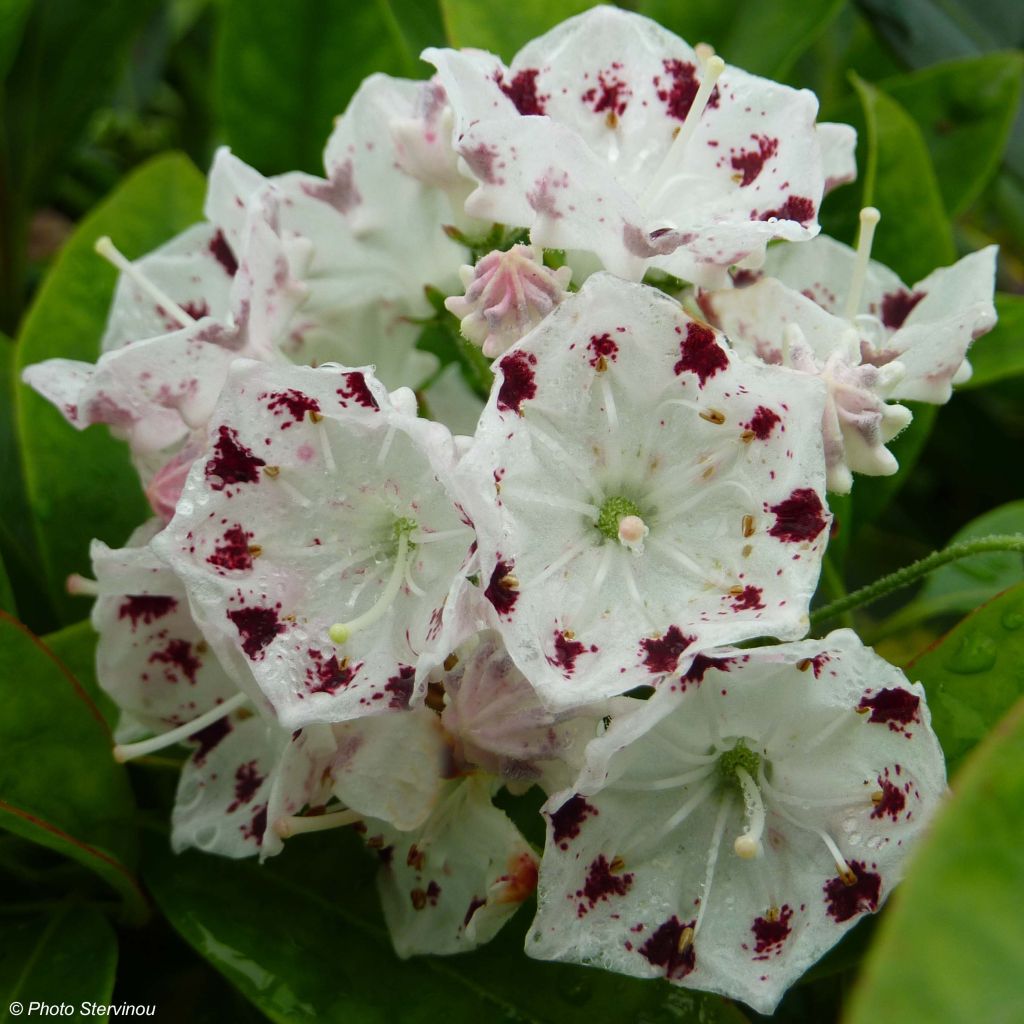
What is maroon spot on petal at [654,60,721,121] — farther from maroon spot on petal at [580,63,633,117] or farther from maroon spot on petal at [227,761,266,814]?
maroon spot on petal at [227,761,266,814]

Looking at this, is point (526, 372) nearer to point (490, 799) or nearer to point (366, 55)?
point (490, 799)

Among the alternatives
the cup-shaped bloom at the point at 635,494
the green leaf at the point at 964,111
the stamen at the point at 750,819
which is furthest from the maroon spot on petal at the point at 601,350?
the green leaf at the point at 964,111

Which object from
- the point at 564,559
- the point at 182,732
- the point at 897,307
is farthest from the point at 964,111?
the point at 182,732

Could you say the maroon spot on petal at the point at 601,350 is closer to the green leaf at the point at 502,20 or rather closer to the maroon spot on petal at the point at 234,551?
the maroon spot on petal at the point at 234,551

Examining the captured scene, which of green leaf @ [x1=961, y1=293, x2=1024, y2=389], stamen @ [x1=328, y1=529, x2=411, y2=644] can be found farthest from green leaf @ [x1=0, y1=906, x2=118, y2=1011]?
green leaf @ [x1=961, y1=293, x2=1024, y2=389]

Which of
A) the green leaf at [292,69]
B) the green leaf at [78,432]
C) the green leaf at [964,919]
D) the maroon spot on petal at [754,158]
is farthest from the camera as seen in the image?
the green leaf at [292,69]
